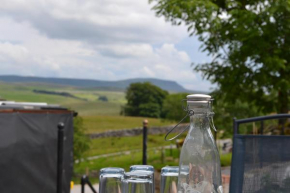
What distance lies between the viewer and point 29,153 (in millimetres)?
6363

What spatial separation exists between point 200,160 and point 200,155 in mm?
16

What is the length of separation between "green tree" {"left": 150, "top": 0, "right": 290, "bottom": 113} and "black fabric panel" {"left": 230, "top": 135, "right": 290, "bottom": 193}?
851cm

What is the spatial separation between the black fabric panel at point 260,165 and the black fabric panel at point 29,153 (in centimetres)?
458

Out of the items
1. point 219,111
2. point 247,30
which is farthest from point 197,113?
point 219,111

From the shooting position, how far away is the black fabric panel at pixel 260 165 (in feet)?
6.00

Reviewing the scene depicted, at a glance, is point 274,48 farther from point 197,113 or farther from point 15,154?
point 197,113

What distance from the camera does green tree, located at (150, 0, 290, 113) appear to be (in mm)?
10594

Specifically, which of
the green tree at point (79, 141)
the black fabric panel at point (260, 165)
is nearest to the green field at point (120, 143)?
the green tree at point (79, 141)

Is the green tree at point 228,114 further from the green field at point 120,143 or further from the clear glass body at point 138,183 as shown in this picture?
the green field at point 120,143

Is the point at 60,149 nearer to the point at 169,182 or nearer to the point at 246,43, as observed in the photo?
the point at 169,182

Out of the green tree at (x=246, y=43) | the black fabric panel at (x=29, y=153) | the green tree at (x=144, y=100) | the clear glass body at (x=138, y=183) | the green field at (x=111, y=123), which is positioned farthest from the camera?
the green tree at (x=144, y=100)

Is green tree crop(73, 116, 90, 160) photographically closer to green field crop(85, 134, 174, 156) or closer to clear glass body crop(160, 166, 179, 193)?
green field crop(85, 134, 174, 156)

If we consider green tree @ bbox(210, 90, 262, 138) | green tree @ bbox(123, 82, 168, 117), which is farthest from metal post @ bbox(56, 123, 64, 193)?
green tree @ bbox(123, 82, 168, 117)

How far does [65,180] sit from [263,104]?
653cm
